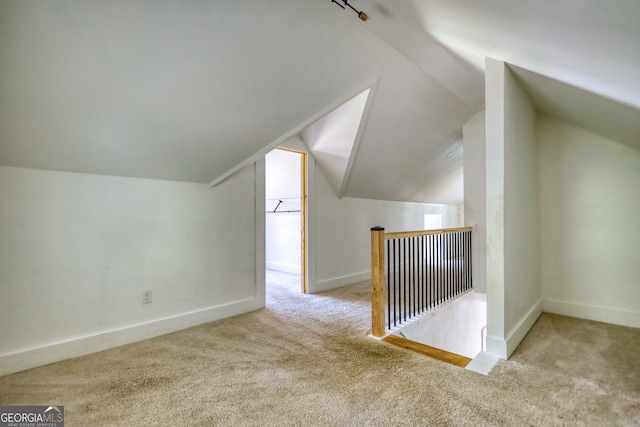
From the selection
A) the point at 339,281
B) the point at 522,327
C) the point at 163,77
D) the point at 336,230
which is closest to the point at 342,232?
the point at 336,230

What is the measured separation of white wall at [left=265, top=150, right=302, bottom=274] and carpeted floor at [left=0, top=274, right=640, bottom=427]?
2.90 metres

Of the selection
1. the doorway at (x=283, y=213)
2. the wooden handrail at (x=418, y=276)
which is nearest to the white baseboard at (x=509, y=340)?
the wooden handrail at (x=418, y=276)

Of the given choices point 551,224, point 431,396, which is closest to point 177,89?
point 431,396

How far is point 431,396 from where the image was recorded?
1.61 m

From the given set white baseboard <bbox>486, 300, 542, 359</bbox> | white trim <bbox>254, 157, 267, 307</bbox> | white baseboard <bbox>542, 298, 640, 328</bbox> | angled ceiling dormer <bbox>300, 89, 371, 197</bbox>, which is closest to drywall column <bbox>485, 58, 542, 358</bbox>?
white baseboard <bbox>486, 300, 542, 359</bbox>

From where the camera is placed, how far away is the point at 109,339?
2.28m

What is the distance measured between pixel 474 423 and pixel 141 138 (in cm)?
265

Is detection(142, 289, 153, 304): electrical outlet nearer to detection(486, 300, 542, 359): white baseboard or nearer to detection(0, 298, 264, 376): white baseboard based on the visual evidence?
detection(0, 298, 264, 376): white baseboard

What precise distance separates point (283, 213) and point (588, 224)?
433cm

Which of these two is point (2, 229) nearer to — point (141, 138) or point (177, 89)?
point (141, 138)

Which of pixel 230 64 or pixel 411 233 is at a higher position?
pixel 230 64

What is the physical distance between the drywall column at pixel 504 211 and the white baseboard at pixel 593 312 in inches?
31.8

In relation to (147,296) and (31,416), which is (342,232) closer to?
(147,296)

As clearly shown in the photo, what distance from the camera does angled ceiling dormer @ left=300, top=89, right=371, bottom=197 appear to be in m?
3.31
